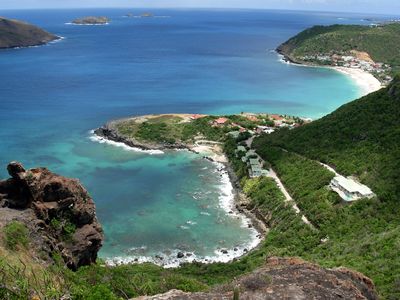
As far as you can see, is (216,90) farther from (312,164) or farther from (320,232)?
(320,232)

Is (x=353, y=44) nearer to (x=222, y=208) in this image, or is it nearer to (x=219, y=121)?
(x=219, y=121)

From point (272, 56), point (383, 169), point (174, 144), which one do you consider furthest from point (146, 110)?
point (272, 56)

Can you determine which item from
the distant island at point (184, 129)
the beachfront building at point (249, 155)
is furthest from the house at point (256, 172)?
the distant island at point (184, 129)

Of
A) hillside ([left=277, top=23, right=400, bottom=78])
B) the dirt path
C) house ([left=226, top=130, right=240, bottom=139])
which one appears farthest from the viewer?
hillside ([left=277, top=23, right=400, bottom=78])

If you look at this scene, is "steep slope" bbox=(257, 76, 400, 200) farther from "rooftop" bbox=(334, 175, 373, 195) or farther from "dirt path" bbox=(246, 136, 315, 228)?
"dirt path" bbox=(246, 136, 315, 228)

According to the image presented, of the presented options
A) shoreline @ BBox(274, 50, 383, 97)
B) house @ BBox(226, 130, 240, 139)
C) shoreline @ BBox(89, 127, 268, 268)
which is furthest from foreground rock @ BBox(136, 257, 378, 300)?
shoreline @ BBox(274, 50, 383, 97)

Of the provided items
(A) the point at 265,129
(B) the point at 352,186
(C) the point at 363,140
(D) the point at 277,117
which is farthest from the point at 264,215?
(D) the point at 277,117

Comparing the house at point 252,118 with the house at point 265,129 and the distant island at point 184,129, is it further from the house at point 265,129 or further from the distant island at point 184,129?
the house at point 265,129
